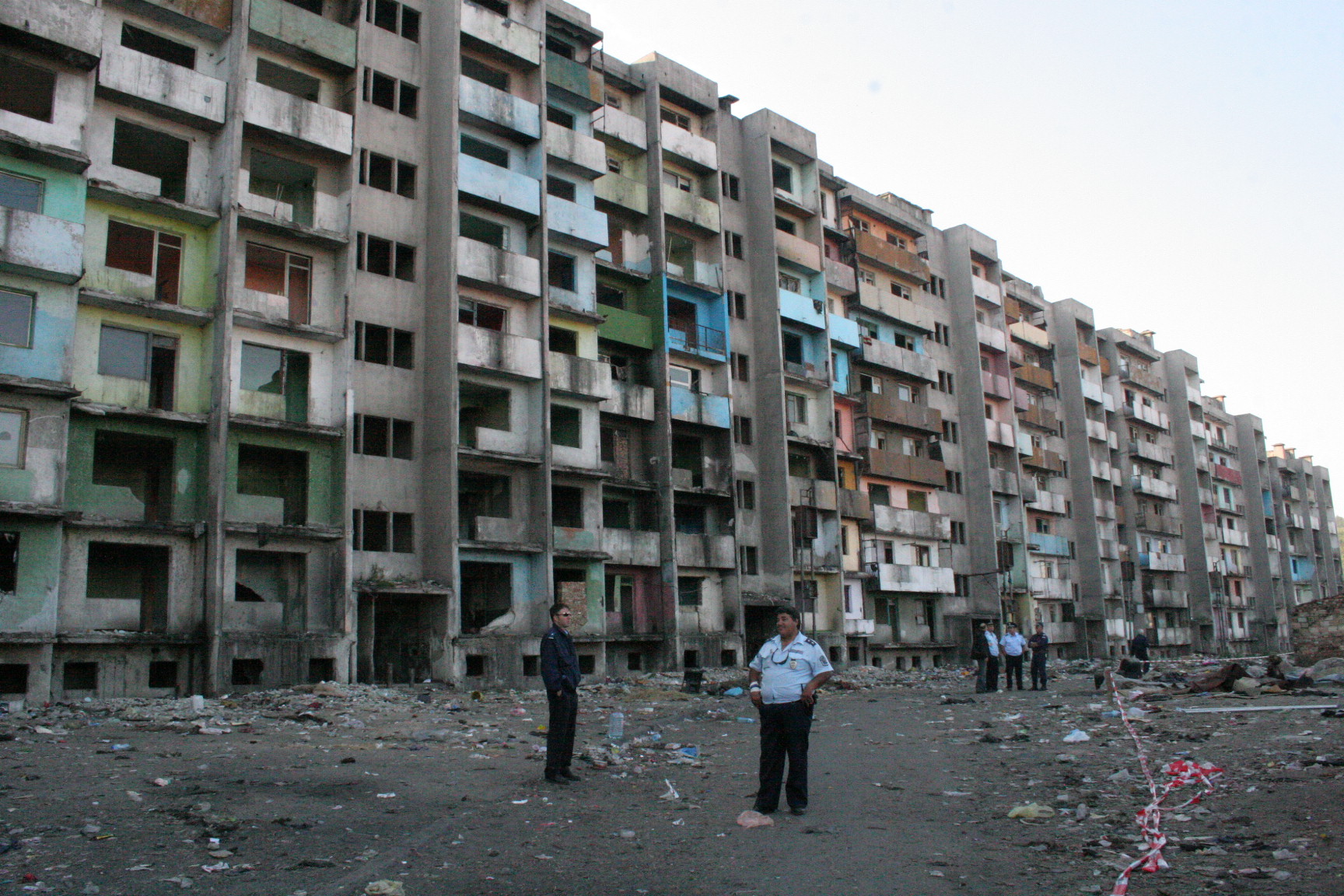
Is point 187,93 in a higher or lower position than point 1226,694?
higher

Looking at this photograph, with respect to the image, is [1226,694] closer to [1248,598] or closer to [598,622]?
[598,622]

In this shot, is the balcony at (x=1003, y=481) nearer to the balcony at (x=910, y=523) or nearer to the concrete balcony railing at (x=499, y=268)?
the balcony at (x=910, y=523)

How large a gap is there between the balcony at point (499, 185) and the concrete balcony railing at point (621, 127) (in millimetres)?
6188

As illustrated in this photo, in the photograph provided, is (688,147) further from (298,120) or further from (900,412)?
(298,120)

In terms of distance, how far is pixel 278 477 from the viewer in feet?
98.6

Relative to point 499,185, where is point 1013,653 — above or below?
below

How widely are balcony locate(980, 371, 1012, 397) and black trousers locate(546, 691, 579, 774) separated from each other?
168 ft

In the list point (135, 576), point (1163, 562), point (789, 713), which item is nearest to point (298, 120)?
point (135, 576)

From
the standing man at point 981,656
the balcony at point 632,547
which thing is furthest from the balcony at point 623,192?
the standing man at point 981,656

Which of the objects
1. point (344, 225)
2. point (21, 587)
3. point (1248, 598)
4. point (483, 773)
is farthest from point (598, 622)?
point (1248, 598)

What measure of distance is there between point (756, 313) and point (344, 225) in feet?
65.2

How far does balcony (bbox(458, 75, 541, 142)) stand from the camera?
116ft

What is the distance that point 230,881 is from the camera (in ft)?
25.1

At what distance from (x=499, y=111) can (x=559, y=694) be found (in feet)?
91.4
